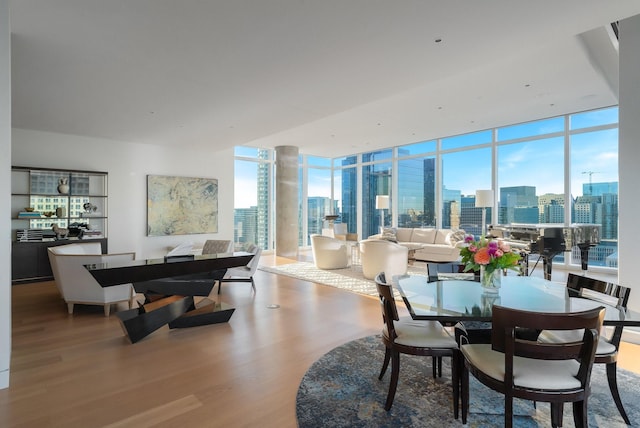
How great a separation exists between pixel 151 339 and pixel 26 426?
1421mm

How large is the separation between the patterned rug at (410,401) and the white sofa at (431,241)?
497 centimetres

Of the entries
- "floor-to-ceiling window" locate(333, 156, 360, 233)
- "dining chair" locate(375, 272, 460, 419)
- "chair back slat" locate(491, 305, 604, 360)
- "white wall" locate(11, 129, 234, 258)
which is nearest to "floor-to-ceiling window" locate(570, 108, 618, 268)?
"floor-to-ceiling window" locate(333, 156, 360, 233)

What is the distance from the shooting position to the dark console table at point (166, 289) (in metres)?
3.39

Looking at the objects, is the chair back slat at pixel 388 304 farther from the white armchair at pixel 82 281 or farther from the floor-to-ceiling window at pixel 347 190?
the floor-to-ceiling window at pixel 347 190

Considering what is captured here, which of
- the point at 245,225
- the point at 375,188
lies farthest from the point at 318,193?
the point at 245,225

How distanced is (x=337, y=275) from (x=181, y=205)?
4383 mm

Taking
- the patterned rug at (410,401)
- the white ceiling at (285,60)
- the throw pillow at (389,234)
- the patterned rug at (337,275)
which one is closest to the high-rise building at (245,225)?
the patterned rug at (337,275)

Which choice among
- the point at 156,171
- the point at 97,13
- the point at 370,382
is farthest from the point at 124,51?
the point at 156,171

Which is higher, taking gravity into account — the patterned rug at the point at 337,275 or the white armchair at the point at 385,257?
the white armchair at the point at 385,257

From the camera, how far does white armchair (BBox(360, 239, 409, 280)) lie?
5965mm

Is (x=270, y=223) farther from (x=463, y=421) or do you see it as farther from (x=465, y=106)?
(x=463, y=421)

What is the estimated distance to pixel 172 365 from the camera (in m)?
2.89

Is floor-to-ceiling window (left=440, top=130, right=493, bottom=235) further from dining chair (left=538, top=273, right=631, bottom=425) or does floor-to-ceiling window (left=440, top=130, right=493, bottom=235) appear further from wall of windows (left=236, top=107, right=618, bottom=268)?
dining chair (left=538, top=273, right=631, bottom=425)

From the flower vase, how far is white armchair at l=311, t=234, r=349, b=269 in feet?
15.6
